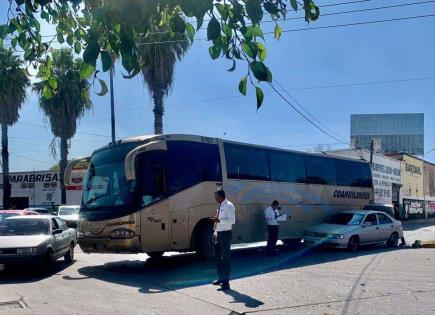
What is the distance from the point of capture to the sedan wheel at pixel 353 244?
57.1ft

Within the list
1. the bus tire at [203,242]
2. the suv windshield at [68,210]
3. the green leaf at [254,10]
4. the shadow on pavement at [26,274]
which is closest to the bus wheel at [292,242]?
the bus tire at [203,242]

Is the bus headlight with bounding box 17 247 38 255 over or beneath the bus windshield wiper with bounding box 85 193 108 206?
beneath

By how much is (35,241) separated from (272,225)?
7103 millimetres

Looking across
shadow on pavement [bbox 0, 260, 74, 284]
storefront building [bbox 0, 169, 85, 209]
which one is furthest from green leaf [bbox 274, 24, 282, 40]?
storefront building [bbox 0, 169, 85, 209]

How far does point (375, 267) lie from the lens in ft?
41.7

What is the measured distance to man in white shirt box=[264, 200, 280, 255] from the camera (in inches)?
629

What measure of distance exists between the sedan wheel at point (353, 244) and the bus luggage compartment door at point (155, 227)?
7096 mm

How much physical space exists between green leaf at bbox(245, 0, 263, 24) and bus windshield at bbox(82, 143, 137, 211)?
9973mm

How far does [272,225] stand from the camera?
631 inches

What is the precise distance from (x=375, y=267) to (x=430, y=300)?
4.23m

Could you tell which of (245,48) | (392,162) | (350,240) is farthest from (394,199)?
(245,48)

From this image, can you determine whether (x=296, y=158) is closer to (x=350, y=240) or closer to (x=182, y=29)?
(x=350, y=240)

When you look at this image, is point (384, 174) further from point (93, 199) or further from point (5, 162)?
point (93, 199)

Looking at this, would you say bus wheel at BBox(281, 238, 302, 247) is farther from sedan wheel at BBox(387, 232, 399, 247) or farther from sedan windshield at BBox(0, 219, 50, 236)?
sedan windshield at BBox(0, 219, 50, 236)
